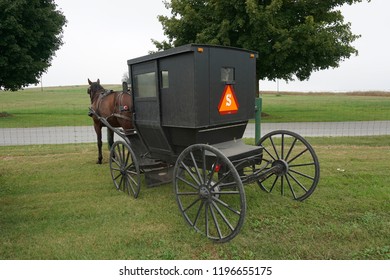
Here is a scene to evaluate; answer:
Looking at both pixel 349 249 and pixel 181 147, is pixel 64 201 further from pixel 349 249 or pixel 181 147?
pixel 349 249

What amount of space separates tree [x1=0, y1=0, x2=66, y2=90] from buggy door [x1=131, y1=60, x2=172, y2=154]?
16.7 m

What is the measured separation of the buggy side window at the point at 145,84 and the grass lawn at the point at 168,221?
1670 millimetres

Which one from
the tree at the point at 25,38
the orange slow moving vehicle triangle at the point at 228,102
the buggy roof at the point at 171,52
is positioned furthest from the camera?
the tree at the point at 25,38

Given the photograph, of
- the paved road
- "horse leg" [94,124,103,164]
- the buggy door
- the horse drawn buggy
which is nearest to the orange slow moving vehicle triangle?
the horse drawn buggy

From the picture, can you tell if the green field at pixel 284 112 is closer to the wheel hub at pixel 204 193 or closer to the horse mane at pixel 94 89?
the horse mane at pixel 94 89

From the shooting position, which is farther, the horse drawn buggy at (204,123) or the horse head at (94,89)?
the horse head at (94,89)

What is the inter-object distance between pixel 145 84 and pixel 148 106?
0.33 meters

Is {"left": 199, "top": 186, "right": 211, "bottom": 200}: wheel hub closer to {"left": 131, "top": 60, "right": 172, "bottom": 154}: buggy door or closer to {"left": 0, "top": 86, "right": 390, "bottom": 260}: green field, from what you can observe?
{"left": 0, "top": 86, "right": 390, "bottom": 260}: green field

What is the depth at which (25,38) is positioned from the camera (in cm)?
1884

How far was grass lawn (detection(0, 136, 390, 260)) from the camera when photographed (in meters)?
3.34

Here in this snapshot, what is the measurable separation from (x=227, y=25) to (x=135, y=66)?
11.8 m

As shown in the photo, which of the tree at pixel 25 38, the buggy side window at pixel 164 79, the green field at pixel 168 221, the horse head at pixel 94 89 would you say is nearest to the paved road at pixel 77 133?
the horse head at pixel 94 89

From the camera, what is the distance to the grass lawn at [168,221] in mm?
3336

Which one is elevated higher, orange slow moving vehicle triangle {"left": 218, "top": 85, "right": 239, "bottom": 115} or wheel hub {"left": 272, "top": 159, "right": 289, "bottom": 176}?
orange slow moving vehicle triangle {"left": 218, "top": 85, "right": 239, "bottom": 115}
